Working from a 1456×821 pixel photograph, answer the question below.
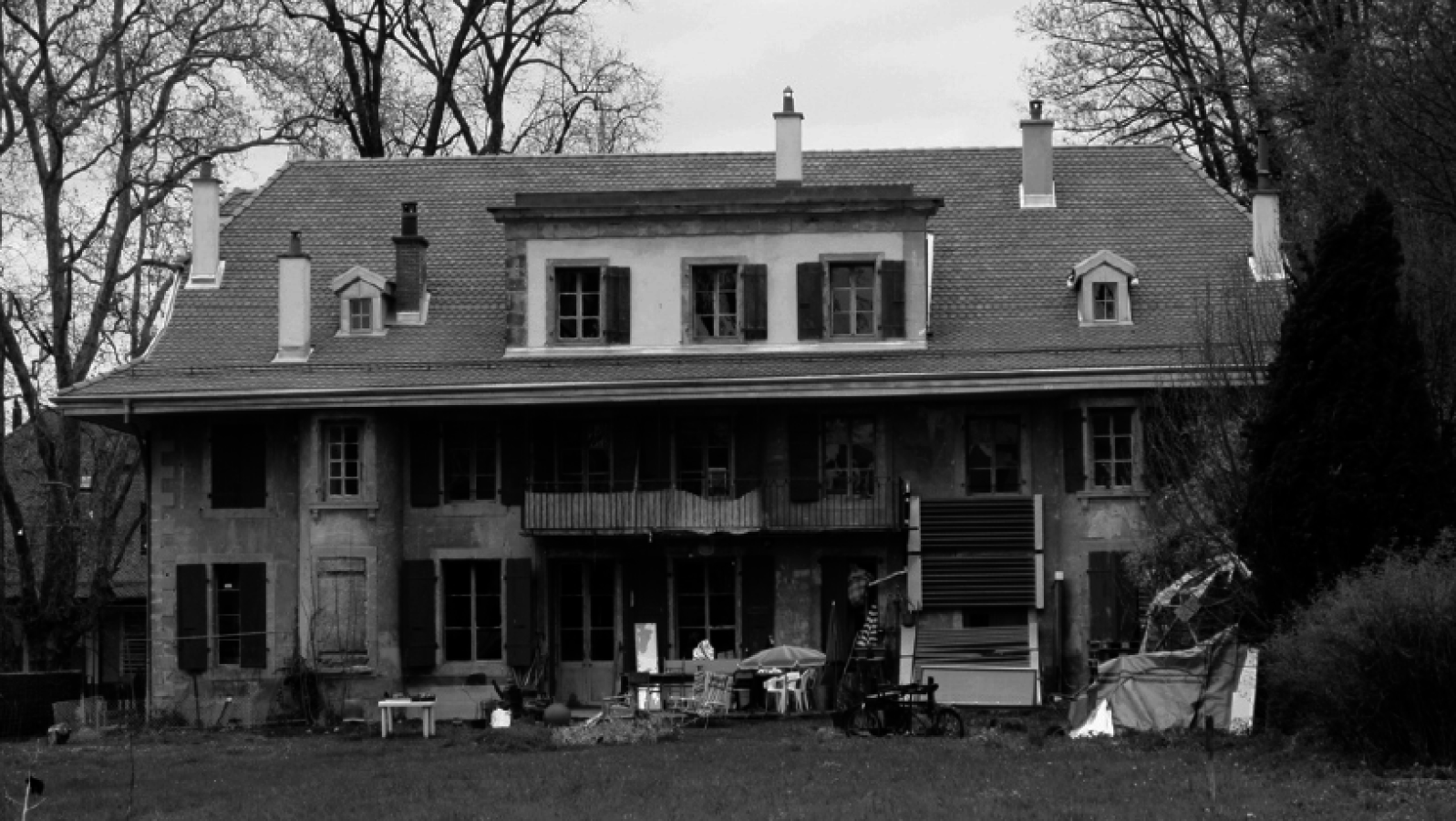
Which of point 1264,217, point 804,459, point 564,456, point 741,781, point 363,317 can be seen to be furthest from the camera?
point 363,317

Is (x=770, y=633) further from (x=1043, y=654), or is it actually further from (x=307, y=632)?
(x=307, y=632)

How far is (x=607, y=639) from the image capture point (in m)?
37.0

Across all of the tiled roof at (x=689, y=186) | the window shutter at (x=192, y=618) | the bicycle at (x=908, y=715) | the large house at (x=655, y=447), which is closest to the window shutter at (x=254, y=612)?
the large house at (x=655, y=447)

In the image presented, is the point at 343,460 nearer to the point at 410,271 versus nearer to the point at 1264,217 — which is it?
the point at 410,271

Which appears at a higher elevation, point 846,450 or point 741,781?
point 846,450

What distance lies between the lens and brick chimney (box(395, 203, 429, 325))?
1521 inches

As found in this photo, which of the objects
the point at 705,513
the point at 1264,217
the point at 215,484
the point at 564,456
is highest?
the point at 1264,217

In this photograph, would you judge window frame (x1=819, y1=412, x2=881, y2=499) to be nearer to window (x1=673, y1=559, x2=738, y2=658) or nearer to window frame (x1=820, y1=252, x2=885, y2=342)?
window frame (x1=820, y1=252, x2=885, y2=342)

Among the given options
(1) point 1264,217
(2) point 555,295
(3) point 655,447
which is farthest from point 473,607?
(1) point 1264,217

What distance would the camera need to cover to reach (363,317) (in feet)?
126

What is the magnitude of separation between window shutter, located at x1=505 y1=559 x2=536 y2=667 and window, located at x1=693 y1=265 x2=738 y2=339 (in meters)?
4.68

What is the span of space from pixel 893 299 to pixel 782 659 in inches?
269

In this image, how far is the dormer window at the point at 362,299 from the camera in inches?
1501

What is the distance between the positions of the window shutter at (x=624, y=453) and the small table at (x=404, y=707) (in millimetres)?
5063
